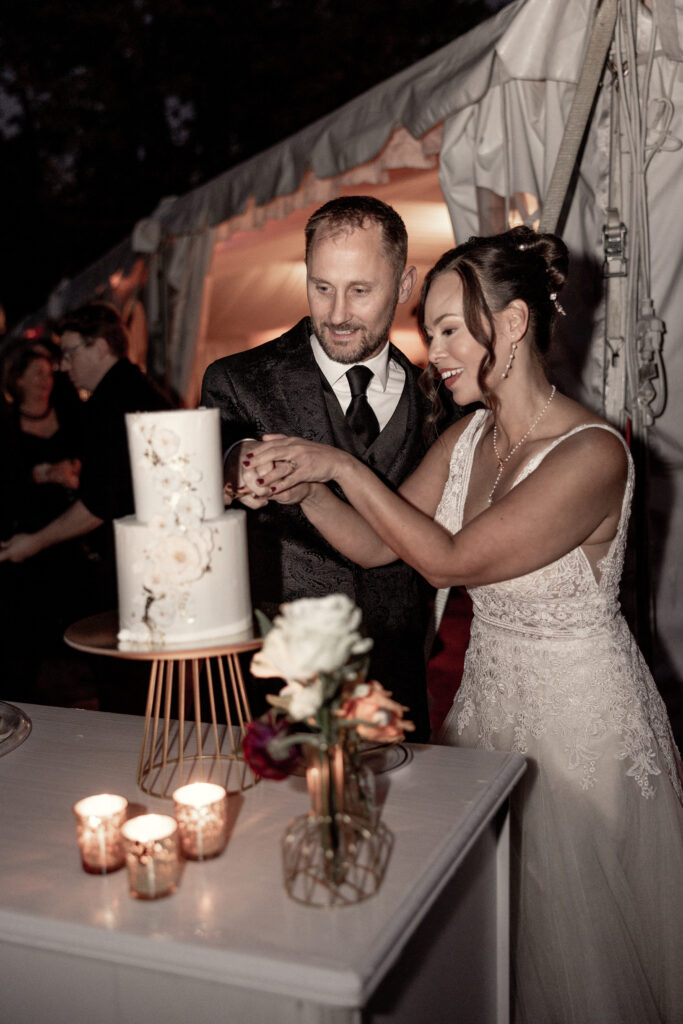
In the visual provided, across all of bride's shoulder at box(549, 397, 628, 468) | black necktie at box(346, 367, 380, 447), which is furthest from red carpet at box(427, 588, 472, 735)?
bride's shoulder at box(549, 397, 628, 468)

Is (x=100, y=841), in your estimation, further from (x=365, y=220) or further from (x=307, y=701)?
(x=365, y=220)

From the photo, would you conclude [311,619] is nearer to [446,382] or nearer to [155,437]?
[155,437]

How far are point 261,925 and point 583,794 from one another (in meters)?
1.00

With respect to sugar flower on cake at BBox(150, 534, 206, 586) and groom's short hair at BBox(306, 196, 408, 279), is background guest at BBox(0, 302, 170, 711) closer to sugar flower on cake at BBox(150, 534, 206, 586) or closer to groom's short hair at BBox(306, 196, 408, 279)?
groom's short hair at BBox(306, 196, 408, 279)

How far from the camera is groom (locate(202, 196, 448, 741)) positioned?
2.33 m

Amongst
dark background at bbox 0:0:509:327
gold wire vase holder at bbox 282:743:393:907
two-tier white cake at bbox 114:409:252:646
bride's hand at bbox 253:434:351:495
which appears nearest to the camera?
gold wire vase holder at bbox 282:743:393:907

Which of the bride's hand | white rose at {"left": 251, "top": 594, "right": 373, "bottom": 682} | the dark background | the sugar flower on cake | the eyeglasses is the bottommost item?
white rose at {"left": 251, "top": 594, "right": 373, "bottom": 682}

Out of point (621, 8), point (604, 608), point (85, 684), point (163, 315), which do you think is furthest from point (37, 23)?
point (604, 608)

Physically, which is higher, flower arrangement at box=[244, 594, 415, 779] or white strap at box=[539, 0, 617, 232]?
white strap at box=[539, 0, 617, 232]

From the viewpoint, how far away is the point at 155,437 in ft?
4.74

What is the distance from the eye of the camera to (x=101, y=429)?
3326 mm

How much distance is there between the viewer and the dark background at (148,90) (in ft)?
46.6

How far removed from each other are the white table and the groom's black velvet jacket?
761mm

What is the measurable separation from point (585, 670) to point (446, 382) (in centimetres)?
71
